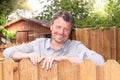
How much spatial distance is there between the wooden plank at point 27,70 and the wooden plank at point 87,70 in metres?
0.36

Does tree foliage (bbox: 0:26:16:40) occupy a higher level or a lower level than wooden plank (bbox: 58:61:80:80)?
lower

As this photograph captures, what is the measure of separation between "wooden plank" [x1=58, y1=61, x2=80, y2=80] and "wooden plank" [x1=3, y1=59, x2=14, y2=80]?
38cm

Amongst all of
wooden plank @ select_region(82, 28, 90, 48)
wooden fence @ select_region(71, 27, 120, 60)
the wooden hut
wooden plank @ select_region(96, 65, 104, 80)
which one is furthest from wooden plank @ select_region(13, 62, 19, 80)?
the wooden hut

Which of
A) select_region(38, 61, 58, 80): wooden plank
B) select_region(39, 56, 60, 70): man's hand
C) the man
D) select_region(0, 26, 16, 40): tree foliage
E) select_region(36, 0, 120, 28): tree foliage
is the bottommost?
select_region(0, 26, 16, 40): tree foliage

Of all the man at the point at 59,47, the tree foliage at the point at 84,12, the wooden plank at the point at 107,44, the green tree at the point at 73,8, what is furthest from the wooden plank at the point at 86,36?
the man at the point at 59,47

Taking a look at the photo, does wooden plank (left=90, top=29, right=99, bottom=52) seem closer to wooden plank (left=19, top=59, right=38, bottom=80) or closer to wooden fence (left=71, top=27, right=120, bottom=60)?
wooden fence (left=71, top=27, right=120, bottom=60)

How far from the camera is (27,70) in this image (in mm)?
2578

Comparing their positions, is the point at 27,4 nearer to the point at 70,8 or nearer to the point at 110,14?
the point at 70,8

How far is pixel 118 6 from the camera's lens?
382 inches

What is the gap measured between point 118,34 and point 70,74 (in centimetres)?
788

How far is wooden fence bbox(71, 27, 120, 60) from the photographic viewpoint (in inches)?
405

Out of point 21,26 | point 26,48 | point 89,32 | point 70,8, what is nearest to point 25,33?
point 21,26

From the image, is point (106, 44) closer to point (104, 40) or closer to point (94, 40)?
point (104, 40)

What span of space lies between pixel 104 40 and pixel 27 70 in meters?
8.05
